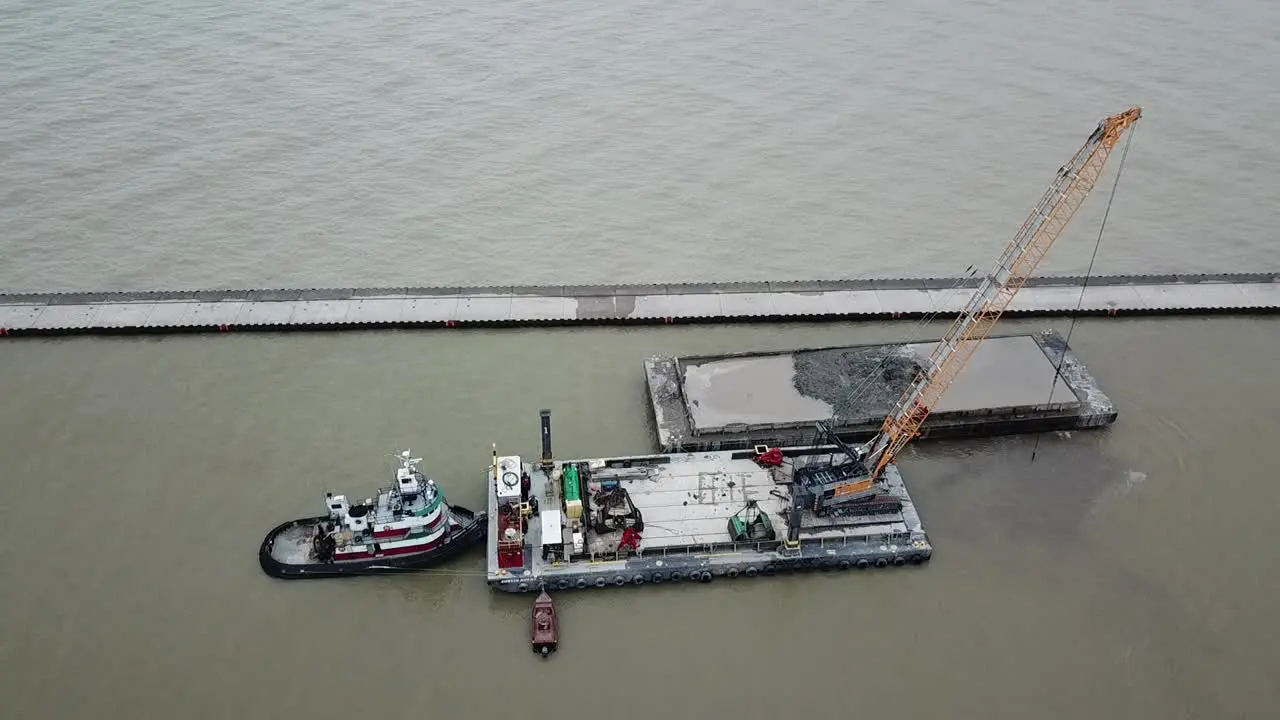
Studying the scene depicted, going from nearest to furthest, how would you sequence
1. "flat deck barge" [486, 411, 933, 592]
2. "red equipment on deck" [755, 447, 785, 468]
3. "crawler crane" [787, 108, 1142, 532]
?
"flat deck barge" [486, 411, 933, 592], "crawler crane" [787, 108, 1142, 532], "red equipment on deck" [755, 447, 785, 468]

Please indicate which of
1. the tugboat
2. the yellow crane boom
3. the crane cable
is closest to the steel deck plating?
the yellow crane boom

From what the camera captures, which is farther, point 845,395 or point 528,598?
point 845,395

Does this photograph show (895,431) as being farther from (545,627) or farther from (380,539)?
(380,539)

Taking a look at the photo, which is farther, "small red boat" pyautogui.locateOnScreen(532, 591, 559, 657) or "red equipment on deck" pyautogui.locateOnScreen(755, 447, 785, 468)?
"red equipment on deck" pyautogui.locateOnScreen(755, 447, 785, 468)

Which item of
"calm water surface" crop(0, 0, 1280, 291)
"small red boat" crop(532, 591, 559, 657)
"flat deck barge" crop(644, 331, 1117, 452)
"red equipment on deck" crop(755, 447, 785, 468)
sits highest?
"calm water surface" crop(0, 0, 1280, 291)

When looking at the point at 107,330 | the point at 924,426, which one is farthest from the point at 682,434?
the point at 107,330

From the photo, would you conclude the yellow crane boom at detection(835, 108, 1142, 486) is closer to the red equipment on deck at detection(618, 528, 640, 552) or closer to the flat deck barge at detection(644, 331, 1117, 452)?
the flat deck barge at detection(644, 331, 1117, 452)

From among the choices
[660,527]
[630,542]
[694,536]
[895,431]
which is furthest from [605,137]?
[630,542]
